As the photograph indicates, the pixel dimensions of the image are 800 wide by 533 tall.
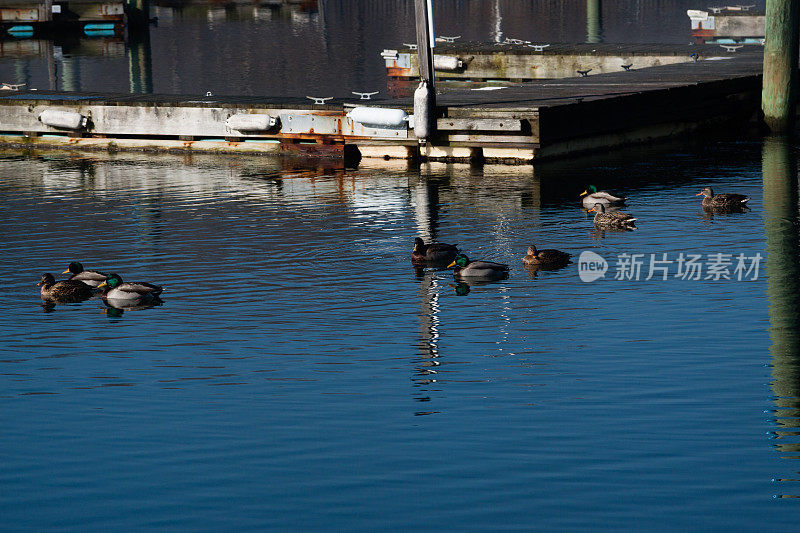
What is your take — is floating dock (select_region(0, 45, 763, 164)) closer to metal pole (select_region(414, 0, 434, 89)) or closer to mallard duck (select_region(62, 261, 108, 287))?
metal pole (select_region(414, 0, 434, 89))

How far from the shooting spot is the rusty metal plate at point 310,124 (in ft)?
103

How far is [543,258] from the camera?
18516 millimetres

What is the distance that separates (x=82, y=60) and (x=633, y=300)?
5539 cm

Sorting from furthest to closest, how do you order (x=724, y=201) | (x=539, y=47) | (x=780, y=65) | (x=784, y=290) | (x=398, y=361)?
(x=539, y=47) → (x=780, y=65) → (x=724, y=201) → (x=784, y=290) → (x=398, y=361)

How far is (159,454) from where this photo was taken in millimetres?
11477

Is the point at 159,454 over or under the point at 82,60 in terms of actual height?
under

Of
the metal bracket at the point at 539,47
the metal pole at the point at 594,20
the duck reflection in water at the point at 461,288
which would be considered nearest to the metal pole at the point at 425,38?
the duck reflection in water at the point at 461,288

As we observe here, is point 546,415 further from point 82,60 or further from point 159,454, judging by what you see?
point 82,60

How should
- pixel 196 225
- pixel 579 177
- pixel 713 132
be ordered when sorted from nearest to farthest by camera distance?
pixel 196 225, pixel 579 177, pixel 713 132

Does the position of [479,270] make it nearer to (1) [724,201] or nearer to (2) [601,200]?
(2) [601,200]

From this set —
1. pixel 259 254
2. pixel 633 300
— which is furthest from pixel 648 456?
pixel 259 254

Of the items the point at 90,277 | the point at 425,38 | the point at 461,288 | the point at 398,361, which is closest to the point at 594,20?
the point at 425,38

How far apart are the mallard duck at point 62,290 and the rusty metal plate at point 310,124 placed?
1405 cm
